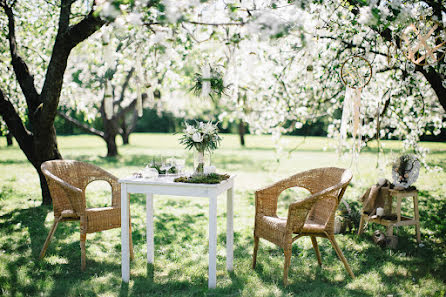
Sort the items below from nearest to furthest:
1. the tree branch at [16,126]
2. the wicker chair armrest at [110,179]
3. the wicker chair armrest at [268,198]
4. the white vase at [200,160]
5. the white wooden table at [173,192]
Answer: the white wooden table at [173,192], the white vase at [200,160], the wicker chair armrest at [268,198], the wicker chair armrest at [110,179], the tree branch at [16,126]

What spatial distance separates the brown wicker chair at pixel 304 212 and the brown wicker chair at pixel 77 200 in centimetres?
137

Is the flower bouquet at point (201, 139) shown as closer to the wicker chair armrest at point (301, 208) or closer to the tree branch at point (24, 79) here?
the wicker chair armrest at point (301, 208)

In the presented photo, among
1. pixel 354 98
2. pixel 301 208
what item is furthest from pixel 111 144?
pixel 301 208

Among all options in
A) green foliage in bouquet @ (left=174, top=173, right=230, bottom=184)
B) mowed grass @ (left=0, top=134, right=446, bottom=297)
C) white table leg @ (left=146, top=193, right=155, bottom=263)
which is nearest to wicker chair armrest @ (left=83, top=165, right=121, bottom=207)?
white table leg @ (left=146, top=193, right=155, bottom=263)

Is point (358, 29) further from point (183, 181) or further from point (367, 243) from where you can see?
point (183, 181)

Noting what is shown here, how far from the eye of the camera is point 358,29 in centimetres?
433

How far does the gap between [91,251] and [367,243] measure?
2.98 metres

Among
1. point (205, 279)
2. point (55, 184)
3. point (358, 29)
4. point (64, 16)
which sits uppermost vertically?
point (64, 16)

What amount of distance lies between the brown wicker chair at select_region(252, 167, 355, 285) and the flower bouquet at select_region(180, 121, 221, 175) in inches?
26.0

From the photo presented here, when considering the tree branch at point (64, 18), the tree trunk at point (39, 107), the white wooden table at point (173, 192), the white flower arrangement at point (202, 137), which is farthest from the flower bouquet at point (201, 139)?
the tree branch at point (64, 18)

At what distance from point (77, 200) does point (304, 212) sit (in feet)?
6.62

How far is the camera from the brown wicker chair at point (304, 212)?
324cm

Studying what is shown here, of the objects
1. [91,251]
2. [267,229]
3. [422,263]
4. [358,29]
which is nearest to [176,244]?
[91,251]

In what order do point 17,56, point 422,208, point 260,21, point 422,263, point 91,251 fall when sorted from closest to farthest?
point 260,21, point 422,263, point 91,251, point 17,56, point 422,208
